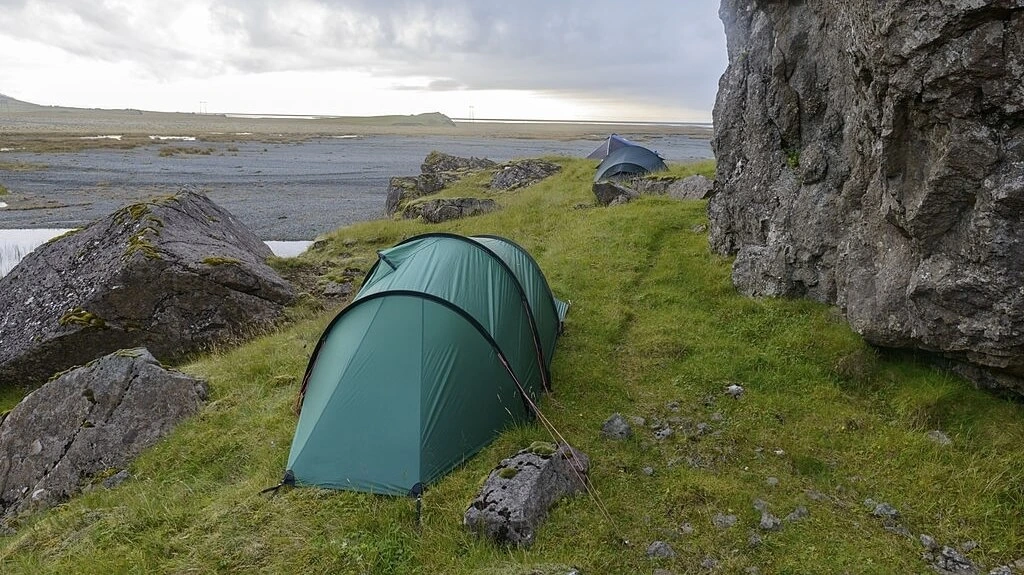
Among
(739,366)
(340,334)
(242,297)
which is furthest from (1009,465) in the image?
(242,297)

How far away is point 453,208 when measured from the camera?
24.1 m

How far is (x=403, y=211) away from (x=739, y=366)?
19.1 metres

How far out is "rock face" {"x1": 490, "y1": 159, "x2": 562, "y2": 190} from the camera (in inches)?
1236

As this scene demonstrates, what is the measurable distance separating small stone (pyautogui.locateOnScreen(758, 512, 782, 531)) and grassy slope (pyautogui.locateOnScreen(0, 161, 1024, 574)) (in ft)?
0.29

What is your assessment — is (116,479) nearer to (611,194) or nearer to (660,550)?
(660,550)

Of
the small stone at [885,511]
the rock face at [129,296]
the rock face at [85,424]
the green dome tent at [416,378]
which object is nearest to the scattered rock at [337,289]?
the rock face at [129,296]

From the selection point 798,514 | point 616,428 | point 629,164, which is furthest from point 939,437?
point 629,164

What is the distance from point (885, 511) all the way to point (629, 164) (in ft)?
79.2

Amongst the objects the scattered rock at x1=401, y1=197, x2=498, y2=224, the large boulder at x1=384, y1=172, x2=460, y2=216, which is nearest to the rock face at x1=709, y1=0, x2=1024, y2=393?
the scattered rock at x1=401, y1=197, x2=498, y2=224

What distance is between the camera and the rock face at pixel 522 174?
Answer: 31406 mm

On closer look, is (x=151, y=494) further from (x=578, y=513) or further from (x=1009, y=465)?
(x=1009, y=465)

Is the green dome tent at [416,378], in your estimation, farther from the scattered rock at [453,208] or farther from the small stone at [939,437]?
the scattered rock at [453,208]

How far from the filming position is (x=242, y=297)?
47.7ft

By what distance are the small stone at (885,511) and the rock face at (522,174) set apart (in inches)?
998
